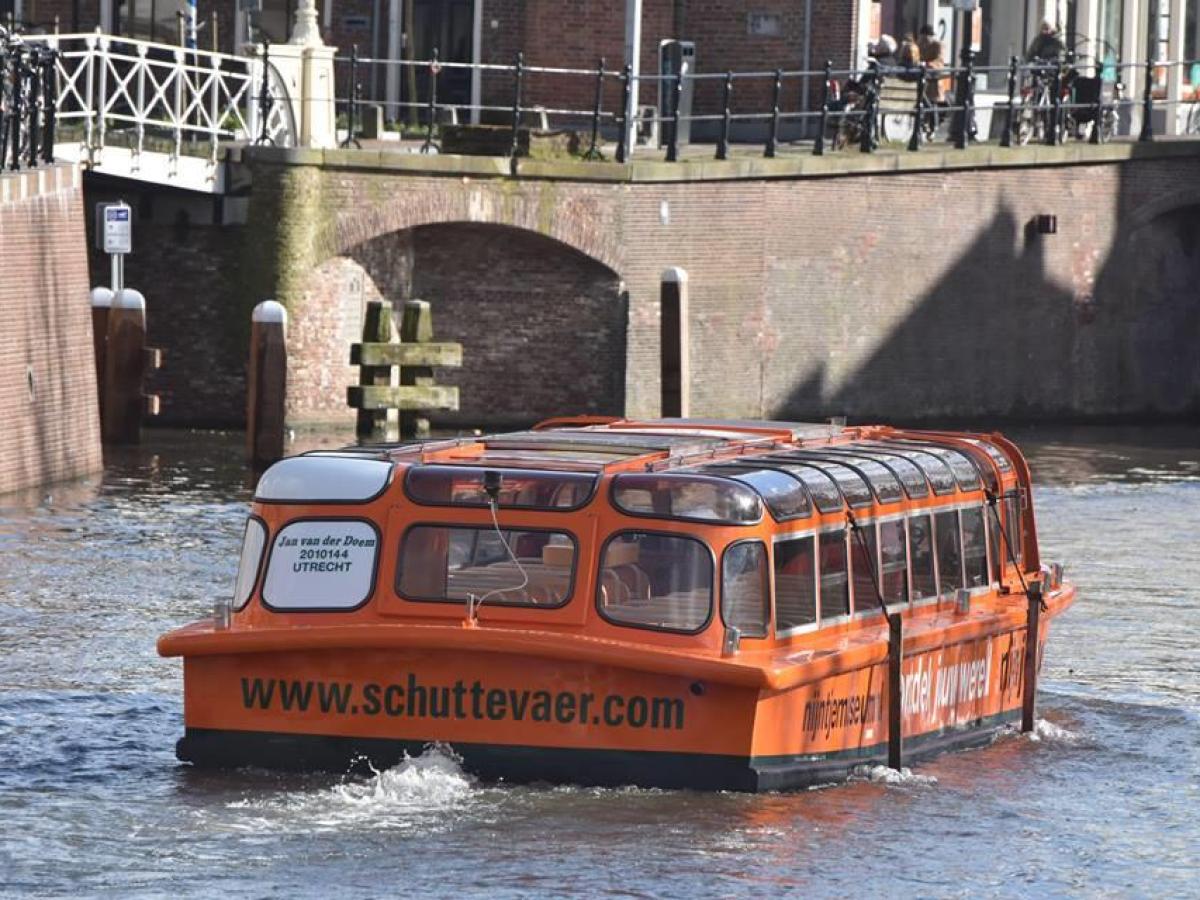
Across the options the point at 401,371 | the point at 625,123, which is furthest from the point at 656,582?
the point at 625,123

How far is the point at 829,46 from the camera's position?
37.4 metres

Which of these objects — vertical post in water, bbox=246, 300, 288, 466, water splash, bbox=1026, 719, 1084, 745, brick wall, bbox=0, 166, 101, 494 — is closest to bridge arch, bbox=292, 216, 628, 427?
vertical post in water, bbox=246, 300, 288, 466

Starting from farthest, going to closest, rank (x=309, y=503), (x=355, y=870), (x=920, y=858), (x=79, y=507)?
(x=79, y=507)
(x=309, y=503)
(x=920, y=858)
(x=355, y=870)

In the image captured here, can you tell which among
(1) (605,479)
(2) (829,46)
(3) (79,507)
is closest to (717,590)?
(1) (605,479)

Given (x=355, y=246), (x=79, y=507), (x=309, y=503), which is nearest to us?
(x=309, y=503)

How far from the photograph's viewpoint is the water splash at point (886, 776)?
13.5 m

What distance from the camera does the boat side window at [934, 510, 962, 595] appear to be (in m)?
14.7

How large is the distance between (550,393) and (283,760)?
62.8ft

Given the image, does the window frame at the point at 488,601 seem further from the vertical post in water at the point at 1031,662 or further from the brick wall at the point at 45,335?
the brick wall at the point at 45,335

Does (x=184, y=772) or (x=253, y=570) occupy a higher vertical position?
(x=253, y=570)

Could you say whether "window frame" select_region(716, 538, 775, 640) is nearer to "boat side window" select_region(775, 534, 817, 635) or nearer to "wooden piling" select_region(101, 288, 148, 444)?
"boat side window" select_region(775, 534, 817, 635)

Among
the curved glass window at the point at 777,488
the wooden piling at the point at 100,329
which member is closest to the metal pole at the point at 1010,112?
the wooden piling at the point at 100,329

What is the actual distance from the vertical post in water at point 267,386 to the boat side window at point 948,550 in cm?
A: 1244

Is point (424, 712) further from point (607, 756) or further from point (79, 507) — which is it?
point (79, 507)
